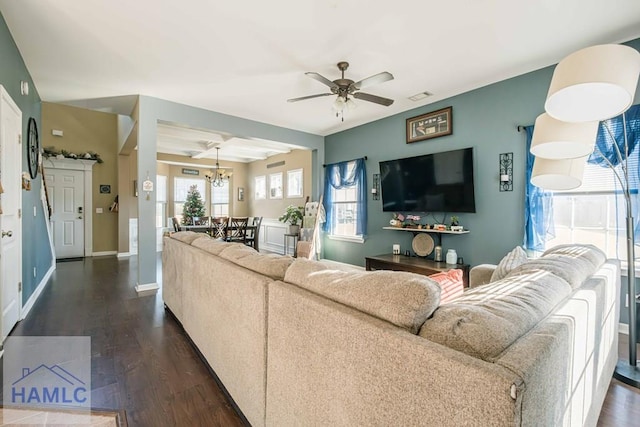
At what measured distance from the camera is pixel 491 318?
80 centimetres

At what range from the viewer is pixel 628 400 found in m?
1.84

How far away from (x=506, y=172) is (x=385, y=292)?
3396 millimetres

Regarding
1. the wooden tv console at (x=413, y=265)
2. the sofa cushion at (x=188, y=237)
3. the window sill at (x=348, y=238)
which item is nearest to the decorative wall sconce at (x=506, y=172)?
the wooden tv console at (x=413, y=265)

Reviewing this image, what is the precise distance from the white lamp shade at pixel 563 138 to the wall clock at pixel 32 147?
5.11m

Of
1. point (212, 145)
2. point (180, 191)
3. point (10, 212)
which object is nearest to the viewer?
point (10, 212)

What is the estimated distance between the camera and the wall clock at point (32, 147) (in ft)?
11.5

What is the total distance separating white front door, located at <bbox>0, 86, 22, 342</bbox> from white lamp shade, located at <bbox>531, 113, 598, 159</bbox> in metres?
4.02

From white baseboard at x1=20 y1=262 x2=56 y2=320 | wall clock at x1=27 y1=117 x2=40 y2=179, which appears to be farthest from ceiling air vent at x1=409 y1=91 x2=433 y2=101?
white baseboard at x1=20 y1=262 x2=56 y2=320

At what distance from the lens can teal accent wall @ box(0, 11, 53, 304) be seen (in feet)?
8.74

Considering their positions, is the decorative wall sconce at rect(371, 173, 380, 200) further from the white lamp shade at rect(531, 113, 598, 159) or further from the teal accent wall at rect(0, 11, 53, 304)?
the teal accent wall at rect(0, 11, 53, 304)

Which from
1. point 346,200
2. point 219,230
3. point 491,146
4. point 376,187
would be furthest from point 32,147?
point 491,146

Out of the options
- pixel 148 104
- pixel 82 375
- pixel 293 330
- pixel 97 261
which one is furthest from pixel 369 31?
pixel 97 261

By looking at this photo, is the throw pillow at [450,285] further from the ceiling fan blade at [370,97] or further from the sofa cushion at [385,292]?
the ceiling fan blade at [370,97]

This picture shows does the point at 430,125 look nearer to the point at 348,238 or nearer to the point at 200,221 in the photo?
the point at 348,238
